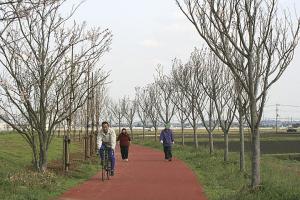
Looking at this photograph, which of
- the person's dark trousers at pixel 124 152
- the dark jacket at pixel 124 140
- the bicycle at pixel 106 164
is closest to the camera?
the bicycle at pixel 106 164

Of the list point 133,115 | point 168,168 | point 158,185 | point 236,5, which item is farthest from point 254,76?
point 133,115

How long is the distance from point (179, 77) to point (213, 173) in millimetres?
17731

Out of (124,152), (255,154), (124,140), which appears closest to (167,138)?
(124,140)

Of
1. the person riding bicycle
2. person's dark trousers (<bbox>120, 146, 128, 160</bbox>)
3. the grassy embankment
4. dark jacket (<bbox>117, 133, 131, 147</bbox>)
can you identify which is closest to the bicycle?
the person riding bicycle

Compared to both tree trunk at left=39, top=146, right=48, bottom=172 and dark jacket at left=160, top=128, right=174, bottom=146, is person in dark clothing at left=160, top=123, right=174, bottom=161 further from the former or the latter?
tree trunk at left=39, top=146, right=48, bottom=172

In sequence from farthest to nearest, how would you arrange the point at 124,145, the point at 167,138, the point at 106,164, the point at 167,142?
the point at 167,138
the point at 124,145
the point at 167,142
the point at 106,164

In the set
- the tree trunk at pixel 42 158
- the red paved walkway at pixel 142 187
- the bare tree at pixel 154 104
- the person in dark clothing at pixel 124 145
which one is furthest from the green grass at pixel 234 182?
the bare tree at pixel 154 104

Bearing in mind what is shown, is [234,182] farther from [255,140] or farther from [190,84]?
[190,84]

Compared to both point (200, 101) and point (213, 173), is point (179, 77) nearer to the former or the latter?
point (200, 101)

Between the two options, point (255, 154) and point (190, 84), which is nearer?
point (255, 154)

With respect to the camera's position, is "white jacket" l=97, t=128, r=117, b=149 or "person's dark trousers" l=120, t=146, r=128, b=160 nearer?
"white jacket" l=97, t=128, r=117, b=149

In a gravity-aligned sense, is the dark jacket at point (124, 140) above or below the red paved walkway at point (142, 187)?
above

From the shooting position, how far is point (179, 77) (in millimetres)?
36062

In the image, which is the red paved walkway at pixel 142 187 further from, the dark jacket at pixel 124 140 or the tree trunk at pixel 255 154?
the dark jacket at pixel 124 140
